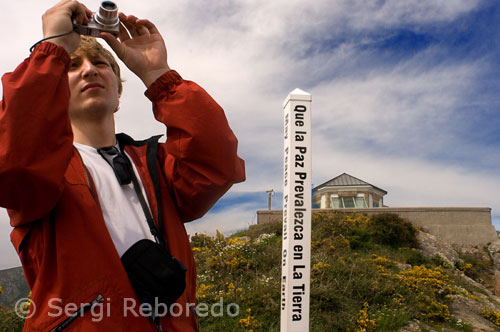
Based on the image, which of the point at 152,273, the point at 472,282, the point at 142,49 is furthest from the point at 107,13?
the point at 472,282

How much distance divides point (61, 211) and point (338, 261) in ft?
28.2

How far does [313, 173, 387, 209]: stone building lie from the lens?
72.2ft

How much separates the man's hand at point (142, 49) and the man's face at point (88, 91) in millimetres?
116

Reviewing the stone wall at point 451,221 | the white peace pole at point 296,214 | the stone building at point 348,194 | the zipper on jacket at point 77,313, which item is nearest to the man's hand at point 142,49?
the zipper on jacket at point 77,313

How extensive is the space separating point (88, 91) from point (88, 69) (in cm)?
8

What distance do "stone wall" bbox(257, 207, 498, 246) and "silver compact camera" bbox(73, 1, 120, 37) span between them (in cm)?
1604

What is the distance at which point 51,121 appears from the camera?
115 centimetres

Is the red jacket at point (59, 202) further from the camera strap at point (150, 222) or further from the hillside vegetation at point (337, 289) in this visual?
the hillside vegetation at point (337, 289)

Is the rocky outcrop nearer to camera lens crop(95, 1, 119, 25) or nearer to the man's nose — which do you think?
the man's nose

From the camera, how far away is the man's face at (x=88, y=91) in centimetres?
146

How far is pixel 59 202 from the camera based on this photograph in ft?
4.03

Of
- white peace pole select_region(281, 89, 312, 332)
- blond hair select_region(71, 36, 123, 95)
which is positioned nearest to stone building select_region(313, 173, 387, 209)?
white peace pole select_region(281, 89, 312, 332)

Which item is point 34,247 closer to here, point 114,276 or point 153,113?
point 114,276

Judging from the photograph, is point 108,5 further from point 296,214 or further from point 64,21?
point 296,214
